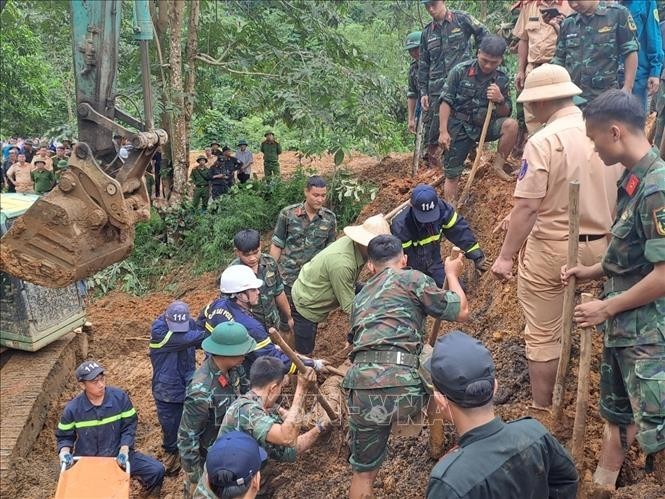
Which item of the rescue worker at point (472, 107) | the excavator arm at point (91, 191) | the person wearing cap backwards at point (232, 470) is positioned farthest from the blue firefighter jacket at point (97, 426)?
the rescue worker at point (472, 107)

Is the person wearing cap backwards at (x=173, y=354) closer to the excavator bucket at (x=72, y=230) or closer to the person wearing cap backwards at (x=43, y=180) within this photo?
the excavator bucket at (x=72, y=230)

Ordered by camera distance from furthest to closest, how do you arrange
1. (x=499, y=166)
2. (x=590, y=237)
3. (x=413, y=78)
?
(x=413, y=78) → (x=499, y=166) → (x=590, y=237)

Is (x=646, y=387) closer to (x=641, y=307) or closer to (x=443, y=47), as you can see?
(x=641, y=307)

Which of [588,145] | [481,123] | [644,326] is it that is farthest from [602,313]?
[481,123]

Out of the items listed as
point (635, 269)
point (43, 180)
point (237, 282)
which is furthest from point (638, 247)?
point (43, 180)

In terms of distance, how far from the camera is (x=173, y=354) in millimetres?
5441

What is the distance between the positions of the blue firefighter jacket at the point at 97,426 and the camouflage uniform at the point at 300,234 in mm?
2321

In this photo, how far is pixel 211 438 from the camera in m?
4.66

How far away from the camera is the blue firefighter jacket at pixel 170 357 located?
Result: 5.37 meters

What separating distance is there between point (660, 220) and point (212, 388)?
2.87 metres

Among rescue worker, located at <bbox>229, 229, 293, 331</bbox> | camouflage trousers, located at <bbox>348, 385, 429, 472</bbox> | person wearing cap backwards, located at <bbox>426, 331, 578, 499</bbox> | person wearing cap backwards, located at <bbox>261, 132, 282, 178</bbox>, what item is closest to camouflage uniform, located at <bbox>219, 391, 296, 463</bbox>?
camouflage trousers, located at <bbox>348, 385, 429, 472</bbox>

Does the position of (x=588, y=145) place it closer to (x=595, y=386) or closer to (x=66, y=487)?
(x=595, y=386)

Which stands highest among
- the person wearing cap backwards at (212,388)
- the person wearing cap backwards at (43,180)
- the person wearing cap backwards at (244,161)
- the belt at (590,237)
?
the belt at (590,237)

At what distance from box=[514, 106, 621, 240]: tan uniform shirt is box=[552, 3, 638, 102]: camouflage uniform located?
2.50 metres
